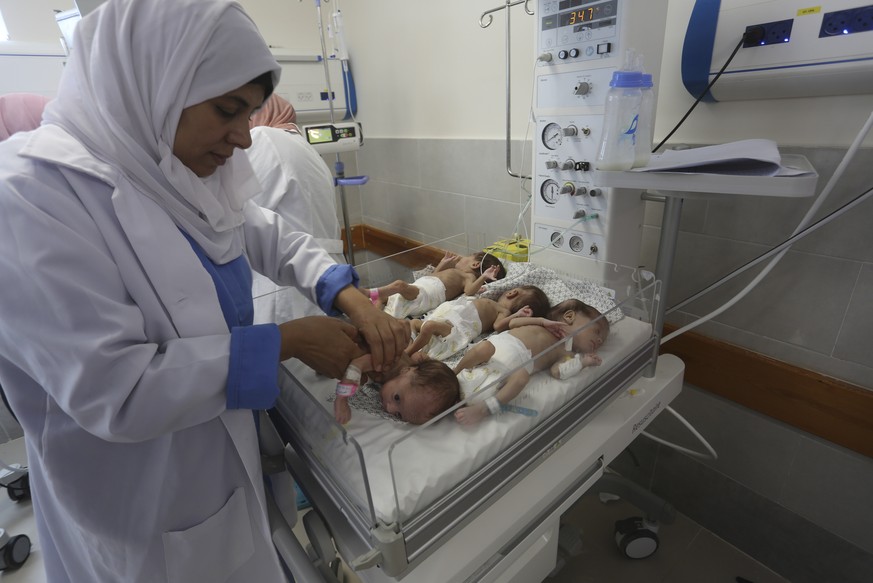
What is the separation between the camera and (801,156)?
119 centimetres

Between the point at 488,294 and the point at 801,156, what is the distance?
37.7 inches

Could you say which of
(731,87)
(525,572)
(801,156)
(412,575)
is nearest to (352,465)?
(412,575)

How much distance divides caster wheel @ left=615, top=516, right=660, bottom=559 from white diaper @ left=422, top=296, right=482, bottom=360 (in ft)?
3.50

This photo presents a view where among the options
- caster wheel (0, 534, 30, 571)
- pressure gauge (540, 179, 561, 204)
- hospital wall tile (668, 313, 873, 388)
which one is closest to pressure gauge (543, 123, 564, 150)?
pressure gauge (540, 179, 561, 204)

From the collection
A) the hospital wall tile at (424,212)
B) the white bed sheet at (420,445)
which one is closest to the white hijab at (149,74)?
the white bed sheet at (420,445)

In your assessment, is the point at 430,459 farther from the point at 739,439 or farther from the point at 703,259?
the point at 739,439

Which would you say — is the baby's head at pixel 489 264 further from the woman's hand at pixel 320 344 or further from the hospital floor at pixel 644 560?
the hospital floor at pixel 644 560

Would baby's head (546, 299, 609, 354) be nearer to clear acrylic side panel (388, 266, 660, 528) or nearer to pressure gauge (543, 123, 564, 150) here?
clear acrylic side panel (388, 266, 660, 528)

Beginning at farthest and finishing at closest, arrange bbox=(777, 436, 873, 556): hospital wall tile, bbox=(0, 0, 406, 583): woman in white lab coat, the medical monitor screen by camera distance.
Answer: the medical monitor screen → bbox=(777, 436, 873, 556): hospital wall tile → bbox=(0, 0, 406, 583): woman in white lab coat

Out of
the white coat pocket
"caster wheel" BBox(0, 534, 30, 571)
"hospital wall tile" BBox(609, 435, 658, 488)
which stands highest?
the white coat pocket

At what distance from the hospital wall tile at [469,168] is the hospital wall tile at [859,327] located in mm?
1296

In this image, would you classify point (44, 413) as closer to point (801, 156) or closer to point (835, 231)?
point (801, 156)

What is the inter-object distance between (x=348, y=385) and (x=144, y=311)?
1.33 ft

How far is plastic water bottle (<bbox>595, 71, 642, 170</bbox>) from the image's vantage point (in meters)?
1.13
